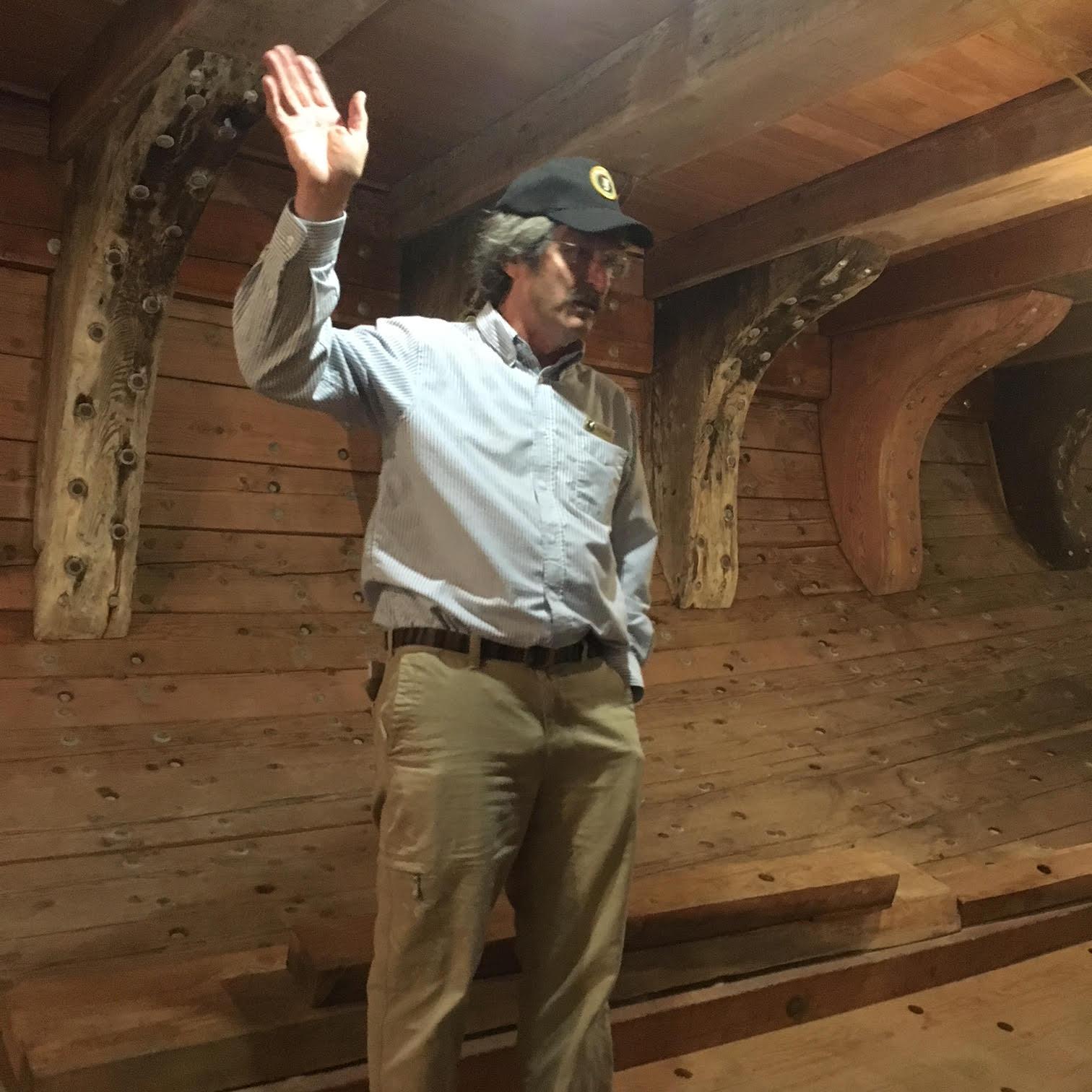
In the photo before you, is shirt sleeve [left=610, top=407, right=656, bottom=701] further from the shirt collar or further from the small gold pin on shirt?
the shirt collar

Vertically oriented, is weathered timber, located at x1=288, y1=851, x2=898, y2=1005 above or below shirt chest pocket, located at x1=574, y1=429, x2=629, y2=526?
below

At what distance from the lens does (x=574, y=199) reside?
4.26 ft

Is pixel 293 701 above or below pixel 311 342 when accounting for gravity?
below

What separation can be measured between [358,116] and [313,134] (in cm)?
5

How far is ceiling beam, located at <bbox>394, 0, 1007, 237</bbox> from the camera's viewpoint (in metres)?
1.29

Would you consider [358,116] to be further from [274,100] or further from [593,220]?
[593,220]

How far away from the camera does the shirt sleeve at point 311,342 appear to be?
1.05m

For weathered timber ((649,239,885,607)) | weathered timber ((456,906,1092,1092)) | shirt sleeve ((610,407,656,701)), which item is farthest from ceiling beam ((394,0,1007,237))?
weathered timber ((456,906,1092,1092))

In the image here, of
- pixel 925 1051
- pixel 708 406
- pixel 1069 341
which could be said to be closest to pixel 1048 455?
pixel 1069 341

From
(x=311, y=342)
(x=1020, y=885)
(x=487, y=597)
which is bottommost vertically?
(x=1020, y=885)

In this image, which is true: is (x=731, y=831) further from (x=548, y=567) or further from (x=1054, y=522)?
(x=1054, y=522)

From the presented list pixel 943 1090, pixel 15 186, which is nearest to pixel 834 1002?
pixel 943 1090

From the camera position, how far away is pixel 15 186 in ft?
5.91

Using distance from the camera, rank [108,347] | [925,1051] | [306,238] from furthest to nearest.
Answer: [108,347] < [925,1051] < [306,238]
